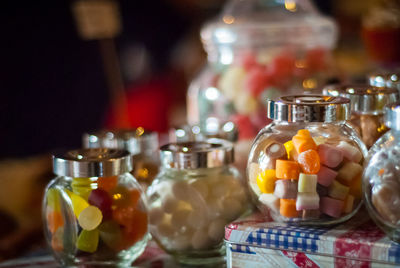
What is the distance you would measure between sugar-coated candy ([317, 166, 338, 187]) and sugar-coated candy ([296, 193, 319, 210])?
0.02 meters

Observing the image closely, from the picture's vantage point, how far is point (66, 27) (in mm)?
2369

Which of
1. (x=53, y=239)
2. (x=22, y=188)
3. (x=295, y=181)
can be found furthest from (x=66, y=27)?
(x=295, y=181)

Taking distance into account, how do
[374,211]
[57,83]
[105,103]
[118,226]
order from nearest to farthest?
[374,211]
[118,226]
[57,83]
[105,103]

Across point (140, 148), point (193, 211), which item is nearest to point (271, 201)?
point (193, 211)

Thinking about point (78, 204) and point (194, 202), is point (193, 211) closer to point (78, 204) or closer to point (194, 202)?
point (194, 202)

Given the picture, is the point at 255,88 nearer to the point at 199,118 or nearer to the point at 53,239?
the point at 199,118

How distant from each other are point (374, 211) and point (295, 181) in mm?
99

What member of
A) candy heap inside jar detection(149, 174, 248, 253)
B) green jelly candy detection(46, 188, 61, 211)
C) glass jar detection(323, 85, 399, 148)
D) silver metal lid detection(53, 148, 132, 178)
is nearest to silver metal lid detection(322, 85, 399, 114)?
glass jar detection(323, 85, 399, 148)

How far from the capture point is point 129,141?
3.29ft

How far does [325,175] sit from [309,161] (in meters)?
0.03

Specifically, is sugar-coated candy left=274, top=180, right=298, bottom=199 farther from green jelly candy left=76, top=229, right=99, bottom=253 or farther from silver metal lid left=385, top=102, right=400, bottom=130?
green jelly candy left=76, top=229, right=99, bottom=253

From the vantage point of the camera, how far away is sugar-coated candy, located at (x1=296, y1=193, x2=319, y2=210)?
2.28 ft

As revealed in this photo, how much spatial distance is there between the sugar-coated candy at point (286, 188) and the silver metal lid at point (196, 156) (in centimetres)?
14

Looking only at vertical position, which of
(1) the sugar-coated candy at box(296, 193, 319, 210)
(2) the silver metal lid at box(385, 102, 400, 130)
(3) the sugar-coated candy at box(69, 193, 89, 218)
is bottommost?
(3) the sugar-coated candy at box(69, 193, 89, 218)
